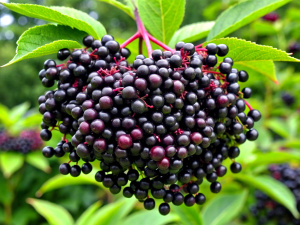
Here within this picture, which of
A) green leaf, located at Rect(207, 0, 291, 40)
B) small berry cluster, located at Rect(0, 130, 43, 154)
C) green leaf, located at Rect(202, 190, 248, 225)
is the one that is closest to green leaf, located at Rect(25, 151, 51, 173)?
small berry cluster, located at Rect(0, 130, 43, 154)

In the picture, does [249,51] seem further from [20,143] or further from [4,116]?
[4,116]

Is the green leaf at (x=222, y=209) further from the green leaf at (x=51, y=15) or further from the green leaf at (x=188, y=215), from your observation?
the green leaf at (x=51, y=15)

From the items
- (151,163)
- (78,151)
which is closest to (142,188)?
(151,163)

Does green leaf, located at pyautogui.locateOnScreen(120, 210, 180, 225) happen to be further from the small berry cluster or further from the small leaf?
the small berry cluster

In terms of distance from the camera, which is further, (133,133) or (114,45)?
(114,45)

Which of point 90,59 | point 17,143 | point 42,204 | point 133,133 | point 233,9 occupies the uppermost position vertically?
point 233,9

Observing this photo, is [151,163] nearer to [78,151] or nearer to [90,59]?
[78,151]

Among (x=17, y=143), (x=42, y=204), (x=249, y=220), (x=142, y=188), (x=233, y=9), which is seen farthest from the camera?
(x=17, y=143)
